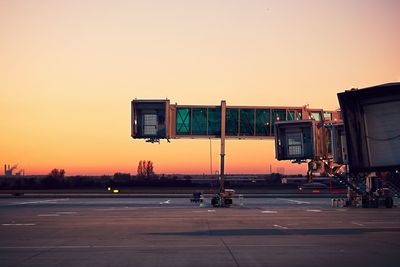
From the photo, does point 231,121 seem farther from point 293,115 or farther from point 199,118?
point 293,115

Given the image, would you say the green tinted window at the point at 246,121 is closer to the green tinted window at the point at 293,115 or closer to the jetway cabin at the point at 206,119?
the jetway cabin at the point at 206,119

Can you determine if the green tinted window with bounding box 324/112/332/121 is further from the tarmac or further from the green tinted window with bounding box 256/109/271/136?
the tarmac

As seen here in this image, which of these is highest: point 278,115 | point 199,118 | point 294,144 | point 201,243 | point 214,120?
point 278,115

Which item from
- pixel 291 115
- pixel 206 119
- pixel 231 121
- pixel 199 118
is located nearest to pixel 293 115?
pixel 291 115

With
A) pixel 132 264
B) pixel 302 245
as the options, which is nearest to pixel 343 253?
pixel 302 245

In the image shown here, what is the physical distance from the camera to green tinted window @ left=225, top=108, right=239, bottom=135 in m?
60.4

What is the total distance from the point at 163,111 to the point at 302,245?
3553cm

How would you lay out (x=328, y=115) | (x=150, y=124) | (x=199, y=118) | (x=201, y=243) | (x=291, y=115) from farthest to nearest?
1. (x=328, y=115)
2. (x=291, y=115)
3. (x=199, y=118)
4. (x=150, y=124)
5. (x=201, y=243)

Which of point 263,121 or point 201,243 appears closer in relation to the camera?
point 201,243

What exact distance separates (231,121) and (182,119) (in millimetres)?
5811

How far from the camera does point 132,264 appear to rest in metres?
18.2

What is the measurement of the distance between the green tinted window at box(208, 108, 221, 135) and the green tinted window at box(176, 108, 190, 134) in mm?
2539

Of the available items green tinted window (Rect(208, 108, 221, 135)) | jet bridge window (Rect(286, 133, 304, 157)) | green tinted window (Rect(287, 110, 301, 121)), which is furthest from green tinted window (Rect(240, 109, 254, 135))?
jet bridge window (Rect(286, 133, 304, 157))

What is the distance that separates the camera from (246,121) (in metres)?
61.1
